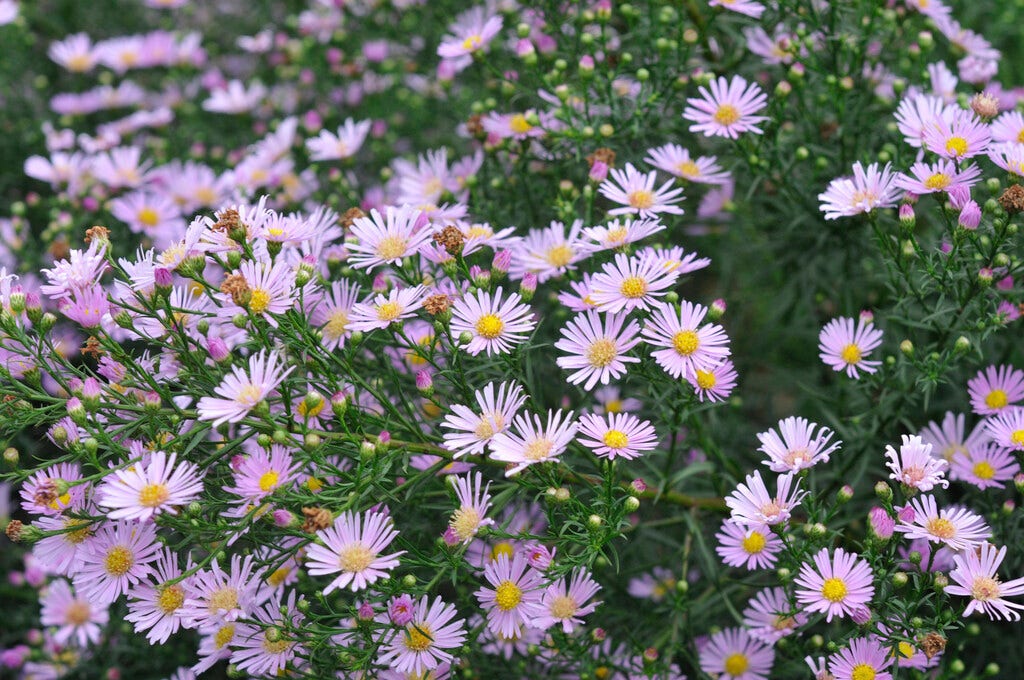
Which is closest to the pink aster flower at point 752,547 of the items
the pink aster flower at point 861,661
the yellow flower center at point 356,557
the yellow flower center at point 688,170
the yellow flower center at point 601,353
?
the pink aster flower at point 861,661

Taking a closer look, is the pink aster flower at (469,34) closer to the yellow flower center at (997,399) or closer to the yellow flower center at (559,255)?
the yellow flower center at (559,255)

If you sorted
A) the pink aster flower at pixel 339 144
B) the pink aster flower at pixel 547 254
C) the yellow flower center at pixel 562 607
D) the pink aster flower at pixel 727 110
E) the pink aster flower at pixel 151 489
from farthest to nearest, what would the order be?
the pink aster flower at pixel 339 144, the pink aster flower at pixel 727 110, the pink aster flower at pixel 547 254, the yellow flower center at pixel 562 607, the pink aster flower at pixel 151 489

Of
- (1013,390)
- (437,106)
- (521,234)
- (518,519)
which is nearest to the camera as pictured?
(1013,390)

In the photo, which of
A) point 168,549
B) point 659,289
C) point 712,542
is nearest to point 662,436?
point 712,542

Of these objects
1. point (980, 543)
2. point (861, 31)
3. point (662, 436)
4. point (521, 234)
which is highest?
point (861, 31)

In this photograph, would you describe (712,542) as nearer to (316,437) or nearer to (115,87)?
(316,437)

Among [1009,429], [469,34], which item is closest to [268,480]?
[1009,429]
